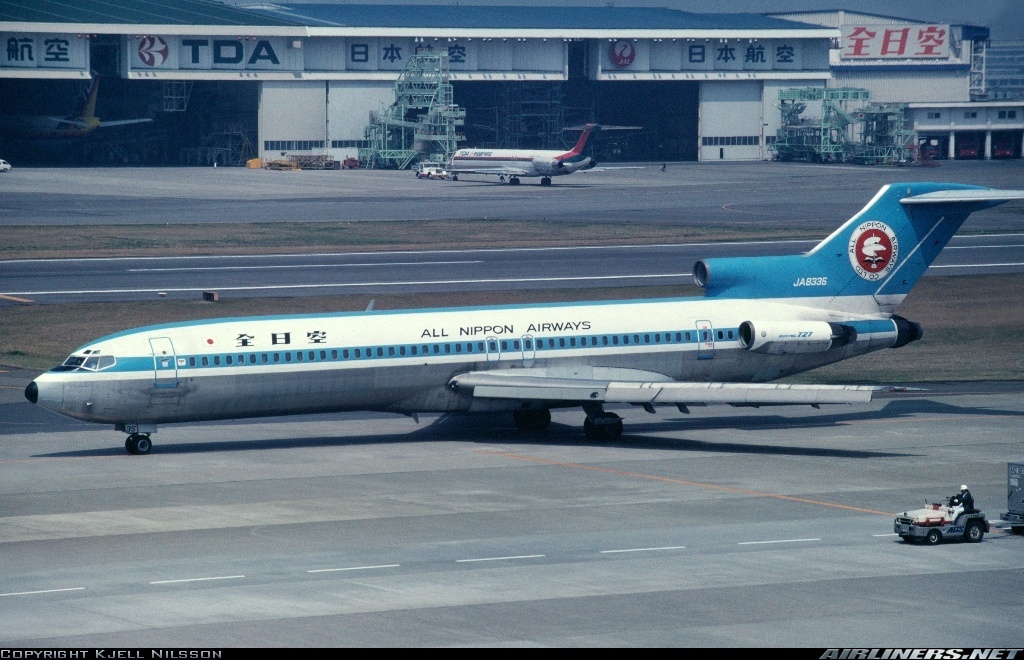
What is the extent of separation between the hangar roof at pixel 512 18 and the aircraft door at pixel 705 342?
400ft

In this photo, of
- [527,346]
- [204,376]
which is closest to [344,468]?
[204,376]

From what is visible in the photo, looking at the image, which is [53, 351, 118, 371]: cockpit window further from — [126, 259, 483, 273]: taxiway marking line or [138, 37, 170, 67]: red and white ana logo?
[138, 37, 170, 67]: red and white ana logo

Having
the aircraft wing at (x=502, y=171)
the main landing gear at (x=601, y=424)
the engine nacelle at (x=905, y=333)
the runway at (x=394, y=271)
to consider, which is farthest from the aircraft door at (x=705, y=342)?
the aircraft wing at (x=502, y=171)

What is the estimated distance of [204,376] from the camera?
38.3 metres

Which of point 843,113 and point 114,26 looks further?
point 843,113

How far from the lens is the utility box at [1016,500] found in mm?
29062

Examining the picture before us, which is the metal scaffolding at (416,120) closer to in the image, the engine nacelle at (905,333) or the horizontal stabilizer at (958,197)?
the horizontal stabilizer at (958,197)

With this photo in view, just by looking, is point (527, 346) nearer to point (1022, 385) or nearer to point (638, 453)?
point (638, 453)

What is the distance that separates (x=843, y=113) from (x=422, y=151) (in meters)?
52.7

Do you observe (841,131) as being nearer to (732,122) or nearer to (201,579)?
(732,122)

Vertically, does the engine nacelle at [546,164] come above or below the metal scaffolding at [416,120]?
below

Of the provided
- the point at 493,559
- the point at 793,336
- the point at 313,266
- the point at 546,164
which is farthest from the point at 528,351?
the point at 546,164

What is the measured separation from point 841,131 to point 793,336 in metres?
137

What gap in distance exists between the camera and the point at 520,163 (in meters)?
143
